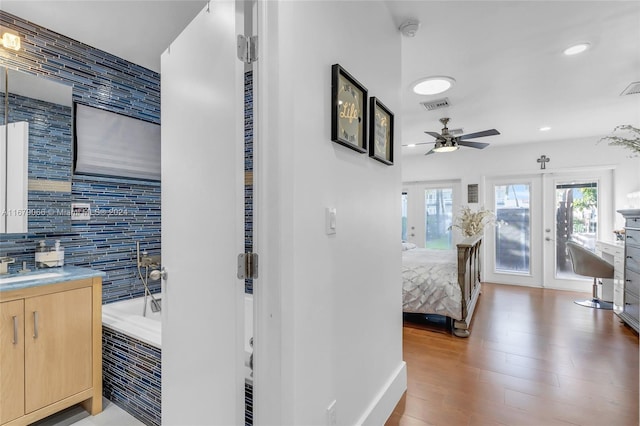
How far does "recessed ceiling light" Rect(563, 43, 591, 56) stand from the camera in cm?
232

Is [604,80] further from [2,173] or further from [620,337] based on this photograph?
[2,173]

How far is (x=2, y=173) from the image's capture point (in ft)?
6.46

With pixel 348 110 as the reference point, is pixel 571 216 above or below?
below

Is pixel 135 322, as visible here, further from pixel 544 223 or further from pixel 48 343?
pixel 544 223

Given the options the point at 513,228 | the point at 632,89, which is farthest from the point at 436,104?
the point at 513,228

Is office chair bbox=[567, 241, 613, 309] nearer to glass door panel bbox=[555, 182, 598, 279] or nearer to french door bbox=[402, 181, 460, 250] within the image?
glass door panel bbox=[555, 182, 598, 279]

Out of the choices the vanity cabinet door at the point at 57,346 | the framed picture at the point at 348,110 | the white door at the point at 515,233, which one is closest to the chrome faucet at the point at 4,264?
the vanity cabinet door at the point at 57,346

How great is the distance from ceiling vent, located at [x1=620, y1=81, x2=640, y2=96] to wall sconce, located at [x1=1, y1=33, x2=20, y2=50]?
4963 mm

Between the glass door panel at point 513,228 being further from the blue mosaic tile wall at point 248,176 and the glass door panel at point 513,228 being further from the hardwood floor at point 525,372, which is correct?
the blue mosaic tile wall at point 248,176

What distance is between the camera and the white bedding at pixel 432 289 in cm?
323

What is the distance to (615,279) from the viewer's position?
12.8 feet

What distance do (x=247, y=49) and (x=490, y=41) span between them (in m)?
2.03

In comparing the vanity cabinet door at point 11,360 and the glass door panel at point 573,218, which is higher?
the glass door panel at point 573,218

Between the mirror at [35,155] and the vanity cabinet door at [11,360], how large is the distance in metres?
0.65
